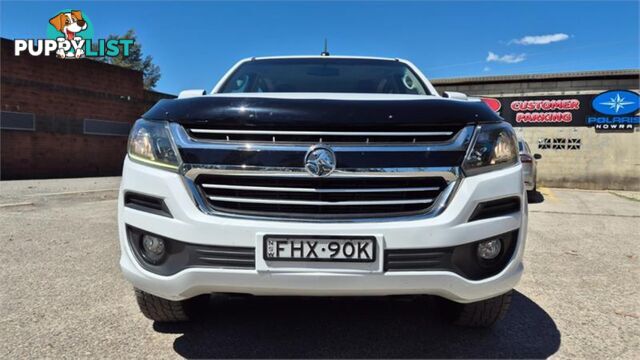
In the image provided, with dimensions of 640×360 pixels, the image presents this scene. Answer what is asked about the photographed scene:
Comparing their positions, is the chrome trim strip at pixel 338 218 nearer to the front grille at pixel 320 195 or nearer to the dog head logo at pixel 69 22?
the front grille at pixel 320 195

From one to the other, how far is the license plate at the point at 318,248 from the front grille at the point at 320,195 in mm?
106

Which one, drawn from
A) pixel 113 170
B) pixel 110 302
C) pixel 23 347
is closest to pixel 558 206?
pixel 110 302

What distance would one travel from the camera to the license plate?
1925 mm

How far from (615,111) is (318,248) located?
15.0 meters

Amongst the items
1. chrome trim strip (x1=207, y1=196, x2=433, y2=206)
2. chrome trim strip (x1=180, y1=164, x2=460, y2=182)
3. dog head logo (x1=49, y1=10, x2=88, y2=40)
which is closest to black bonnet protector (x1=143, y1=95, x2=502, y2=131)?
chrome trim strip (x1=180, y1=164, x2=460, y2=182)

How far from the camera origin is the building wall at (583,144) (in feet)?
46.0

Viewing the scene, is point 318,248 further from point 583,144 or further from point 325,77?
point 583,144

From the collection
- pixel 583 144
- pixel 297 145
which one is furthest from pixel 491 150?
pixel 583 144

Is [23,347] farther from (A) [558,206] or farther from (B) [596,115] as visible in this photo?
(B) [596,115]

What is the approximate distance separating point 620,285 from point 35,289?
420 cm

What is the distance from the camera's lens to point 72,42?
61.4 feet

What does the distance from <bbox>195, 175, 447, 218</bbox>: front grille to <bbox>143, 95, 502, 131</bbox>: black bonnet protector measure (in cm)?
22

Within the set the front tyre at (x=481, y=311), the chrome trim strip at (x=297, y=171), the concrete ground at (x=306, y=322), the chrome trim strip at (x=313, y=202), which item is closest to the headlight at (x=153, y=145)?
the chrome trim strip at (x=297, y=171)

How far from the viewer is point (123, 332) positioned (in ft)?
8.36
